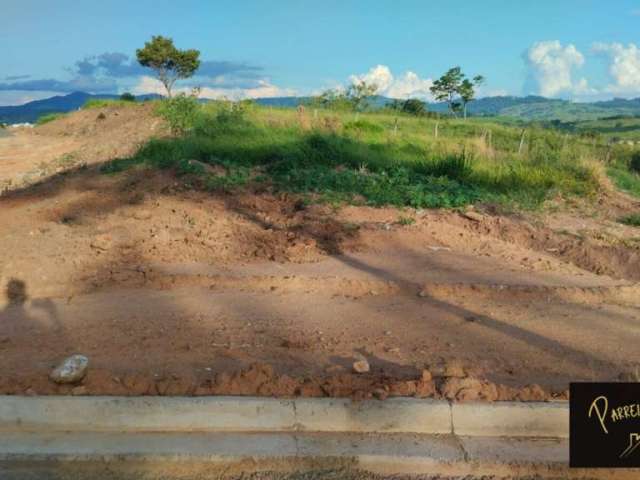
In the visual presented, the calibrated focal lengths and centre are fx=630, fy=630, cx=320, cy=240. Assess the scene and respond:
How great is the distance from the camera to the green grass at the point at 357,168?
30.6 feet

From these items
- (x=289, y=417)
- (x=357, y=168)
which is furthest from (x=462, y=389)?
(x=357, y=168)

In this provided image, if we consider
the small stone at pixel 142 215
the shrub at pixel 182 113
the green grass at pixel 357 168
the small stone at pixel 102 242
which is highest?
the shrub at pixel 182 113

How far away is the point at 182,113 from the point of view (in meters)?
16.3

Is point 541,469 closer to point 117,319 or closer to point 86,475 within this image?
point 86,475

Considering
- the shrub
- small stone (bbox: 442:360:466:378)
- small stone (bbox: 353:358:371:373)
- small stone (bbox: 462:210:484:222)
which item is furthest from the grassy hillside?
small stone (bbox: 353:358:371:373)

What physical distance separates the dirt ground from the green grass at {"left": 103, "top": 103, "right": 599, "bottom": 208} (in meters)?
0.73

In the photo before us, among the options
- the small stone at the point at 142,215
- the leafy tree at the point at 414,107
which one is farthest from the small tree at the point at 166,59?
the small stone at the point at 142,215

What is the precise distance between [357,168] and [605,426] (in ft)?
28.8

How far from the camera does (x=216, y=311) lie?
16.5ft

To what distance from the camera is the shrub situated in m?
15.7

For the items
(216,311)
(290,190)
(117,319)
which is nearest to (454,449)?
(216,311)

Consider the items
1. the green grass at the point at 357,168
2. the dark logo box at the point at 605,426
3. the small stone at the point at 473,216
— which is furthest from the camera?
the green grass at the point at 357,168

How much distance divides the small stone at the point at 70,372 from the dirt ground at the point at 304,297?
51 millimetres

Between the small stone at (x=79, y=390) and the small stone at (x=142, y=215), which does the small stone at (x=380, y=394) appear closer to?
the small stone at (x=79, y=390)
